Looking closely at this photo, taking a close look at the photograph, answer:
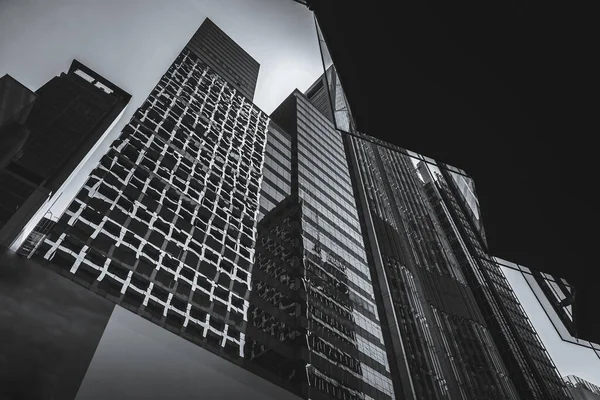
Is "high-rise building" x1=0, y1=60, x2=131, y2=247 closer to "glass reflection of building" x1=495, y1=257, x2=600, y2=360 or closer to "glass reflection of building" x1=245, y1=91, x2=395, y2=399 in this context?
"glass reflection of building" x1=245, y1=91, x2=395, y2=399

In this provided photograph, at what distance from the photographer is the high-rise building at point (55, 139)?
32.6 m

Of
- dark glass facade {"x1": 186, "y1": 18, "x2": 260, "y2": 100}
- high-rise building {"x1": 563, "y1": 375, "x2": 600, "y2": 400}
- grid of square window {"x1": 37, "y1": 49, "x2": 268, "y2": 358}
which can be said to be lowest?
high-rise building {"x1": 563, "y1": 375, "x2": 600, "y2": 400}

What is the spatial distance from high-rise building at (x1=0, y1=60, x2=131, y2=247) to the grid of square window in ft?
21.6

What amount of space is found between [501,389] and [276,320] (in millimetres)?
35479

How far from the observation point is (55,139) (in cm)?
3941

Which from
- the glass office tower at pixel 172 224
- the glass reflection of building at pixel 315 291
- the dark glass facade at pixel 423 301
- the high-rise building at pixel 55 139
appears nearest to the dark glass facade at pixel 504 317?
the dark glass facade at pixel 423 301

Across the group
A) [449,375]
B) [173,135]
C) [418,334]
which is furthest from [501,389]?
[173,135]

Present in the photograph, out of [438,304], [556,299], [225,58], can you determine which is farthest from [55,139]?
[225,58]

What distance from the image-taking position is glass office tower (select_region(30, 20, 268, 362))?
42312 mm

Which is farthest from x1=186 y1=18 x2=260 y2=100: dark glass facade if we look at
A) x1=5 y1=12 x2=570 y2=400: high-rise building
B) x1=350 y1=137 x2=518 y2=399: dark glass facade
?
x1=350 y1=137 x2=518 y2=399: dark glass facade

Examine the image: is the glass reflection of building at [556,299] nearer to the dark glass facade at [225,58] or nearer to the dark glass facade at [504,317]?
the dark glass facade at [504,317]

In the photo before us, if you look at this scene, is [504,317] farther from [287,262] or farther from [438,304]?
[287,262]

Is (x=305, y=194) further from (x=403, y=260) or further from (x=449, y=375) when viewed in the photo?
(x=449, y=375)

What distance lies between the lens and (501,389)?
55188mm
